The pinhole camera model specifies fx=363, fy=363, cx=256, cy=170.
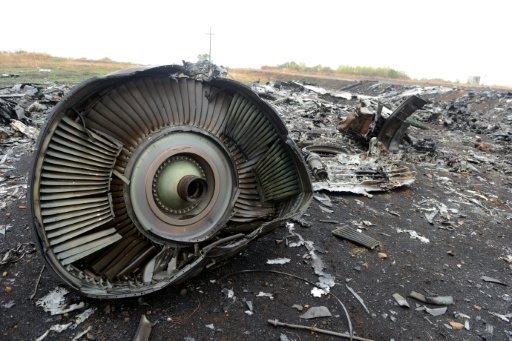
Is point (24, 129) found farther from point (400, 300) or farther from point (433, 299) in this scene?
point (433, 299)

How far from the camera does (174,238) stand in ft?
9.27

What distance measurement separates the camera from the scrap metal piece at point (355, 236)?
388cm

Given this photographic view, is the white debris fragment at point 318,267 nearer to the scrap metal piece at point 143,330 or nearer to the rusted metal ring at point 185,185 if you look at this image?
the rusted metal ring at point 185,185

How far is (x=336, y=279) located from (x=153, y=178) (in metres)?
1.81

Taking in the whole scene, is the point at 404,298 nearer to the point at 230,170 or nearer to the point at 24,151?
the point at 230,170

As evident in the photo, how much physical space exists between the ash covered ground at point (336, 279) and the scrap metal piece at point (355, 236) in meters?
0.05

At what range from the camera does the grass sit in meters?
15.8

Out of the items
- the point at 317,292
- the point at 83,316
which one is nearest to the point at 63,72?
the point at 83,316

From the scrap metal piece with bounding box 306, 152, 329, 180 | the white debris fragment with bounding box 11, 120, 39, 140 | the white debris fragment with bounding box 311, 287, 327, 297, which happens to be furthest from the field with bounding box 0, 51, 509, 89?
the white debris fragment with bounding box 311, 287, 327, 297

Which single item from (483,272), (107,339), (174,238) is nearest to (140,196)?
(174,238)

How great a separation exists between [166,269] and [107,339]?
1.90 feet

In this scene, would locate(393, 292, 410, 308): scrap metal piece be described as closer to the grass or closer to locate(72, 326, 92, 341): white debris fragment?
locate(72, 326, 92, 341): white debris fragment

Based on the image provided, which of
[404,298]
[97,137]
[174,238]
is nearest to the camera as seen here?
[97,137]

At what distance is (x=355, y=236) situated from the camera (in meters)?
4.03
